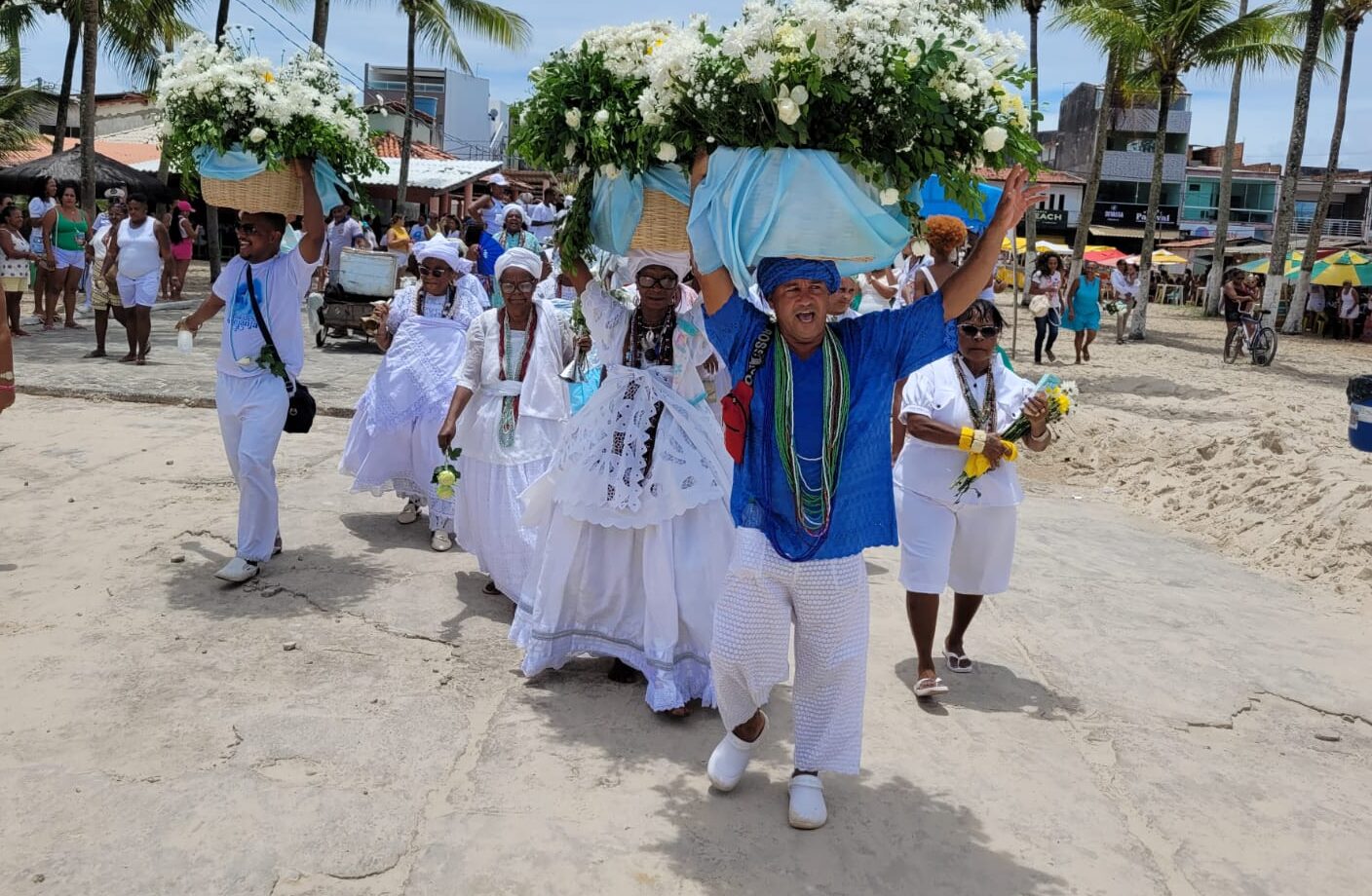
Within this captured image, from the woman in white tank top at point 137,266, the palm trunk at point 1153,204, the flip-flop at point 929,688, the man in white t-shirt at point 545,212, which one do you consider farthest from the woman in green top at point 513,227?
the palm trunk at point 1153,204

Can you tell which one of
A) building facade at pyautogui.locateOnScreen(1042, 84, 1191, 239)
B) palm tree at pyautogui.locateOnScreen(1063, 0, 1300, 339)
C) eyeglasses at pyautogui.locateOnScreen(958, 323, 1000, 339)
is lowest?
eyeglasses at pyautogui.locateOnScreen(958, 323, 1000, 339)

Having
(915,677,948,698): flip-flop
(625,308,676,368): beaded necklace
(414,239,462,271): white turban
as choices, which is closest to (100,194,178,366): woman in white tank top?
(414,239,462,271): white turban

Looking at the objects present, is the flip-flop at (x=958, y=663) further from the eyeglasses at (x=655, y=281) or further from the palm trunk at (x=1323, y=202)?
the palm trunk at (x=1323, y=202)

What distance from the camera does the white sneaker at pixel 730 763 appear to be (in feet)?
13.4

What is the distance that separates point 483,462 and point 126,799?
2668 millimetres

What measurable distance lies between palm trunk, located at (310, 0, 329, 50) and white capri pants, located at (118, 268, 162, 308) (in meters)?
7.64

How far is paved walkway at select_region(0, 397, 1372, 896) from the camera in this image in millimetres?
3598

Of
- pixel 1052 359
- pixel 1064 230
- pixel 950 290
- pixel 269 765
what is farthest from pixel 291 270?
pixel 1064 230

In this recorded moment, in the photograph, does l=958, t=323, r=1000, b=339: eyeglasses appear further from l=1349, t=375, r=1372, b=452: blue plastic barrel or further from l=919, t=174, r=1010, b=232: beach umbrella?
l=1349, t=375, r=1372, b=452: blue plastic barrel

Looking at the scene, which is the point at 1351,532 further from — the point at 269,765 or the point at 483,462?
the point at 269,765

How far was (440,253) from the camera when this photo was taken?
726cm

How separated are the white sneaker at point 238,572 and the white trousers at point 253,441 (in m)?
0.05

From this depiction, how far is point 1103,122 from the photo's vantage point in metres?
26.0

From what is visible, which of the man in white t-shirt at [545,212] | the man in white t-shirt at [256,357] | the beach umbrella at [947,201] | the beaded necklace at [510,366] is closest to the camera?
the beach umbrella at [947,201]
